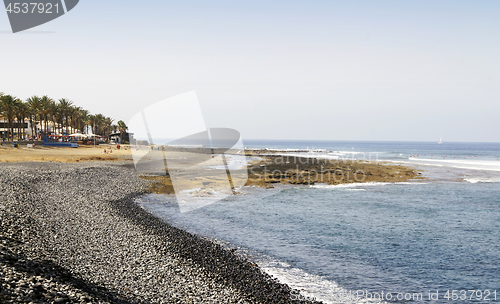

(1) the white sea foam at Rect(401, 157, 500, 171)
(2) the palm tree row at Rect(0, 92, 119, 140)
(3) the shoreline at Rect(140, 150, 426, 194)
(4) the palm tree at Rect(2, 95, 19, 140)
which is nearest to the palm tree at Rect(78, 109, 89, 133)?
(2) the palm tree row at Rect(0, 92, 119, 140)

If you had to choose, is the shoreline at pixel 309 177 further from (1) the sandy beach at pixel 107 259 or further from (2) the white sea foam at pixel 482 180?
(1) the sandy beach at pixel 107 259

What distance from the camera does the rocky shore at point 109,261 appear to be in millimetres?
8406

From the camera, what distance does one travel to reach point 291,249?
15398mm

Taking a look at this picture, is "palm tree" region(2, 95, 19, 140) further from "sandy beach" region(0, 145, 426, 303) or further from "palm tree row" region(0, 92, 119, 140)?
"sandy beach" region(0, 145, 426, 303)

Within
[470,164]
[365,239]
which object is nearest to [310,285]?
[365,239]

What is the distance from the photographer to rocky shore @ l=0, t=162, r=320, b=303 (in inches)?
331

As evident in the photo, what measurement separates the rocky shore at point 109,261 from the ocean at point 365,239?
5.27 feet

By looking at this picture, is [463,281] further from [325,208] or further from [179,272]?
[325,208]

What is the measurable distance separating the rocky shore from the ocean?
5.27 ft

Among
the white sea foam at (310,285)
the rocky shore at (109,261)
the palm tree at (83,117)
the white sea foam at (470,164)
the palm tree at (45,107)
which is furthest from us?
the palm tree at (83,117)

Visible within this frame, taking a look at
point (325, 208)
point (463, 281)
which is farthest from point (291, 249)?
point (325, 208)

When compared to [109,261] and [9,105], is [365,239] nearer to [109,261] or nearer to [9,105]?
[109,261]

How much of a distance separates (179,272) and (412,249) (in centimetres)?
1214

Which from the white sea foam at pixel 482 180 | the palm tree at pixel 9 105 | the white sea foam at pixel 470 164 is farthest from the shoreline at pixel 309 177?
the palm tree at pixel 9 105
